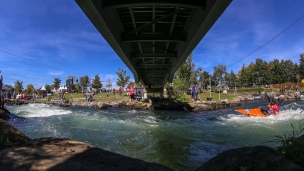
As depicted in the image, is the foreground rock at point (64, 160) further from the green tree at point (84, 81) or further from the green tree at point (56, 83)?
the green tree at point (56, 83)

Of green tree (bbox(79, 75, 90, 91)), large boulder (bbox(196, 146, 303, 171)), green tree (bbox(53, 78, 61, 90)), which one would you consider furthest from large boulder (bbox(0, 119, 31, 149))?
green tree (bbox(53, 78, 61, 90))

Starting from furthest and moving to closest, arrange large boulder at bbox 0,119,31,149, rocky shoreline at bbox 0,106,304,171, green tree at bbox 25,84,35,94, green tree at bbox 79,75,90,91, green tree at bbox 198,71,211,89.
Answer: green tree at bbox 79,75,90,91 → green tree at bbox 25,84,35,94 → green tree at bbox 198,71,211,89 → large boulder at bbox 0,119,31,149 → rocky shoreline at bbox 0,106,304,171

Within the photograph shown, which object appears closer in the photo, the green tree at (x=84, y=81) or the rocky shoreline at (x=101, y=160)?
the rocky shoreline at (x=101, y=160)

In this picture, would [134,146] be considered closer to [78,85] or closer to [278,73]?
[78,85]

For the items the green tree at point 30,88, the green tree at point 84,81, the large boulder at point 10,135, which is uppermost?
the green tree at point 84,81

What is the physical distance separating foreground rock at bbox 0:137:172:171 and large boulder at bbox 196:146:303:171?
0.80 meters

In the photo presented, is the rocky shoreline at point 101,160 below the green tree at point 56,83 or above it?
below

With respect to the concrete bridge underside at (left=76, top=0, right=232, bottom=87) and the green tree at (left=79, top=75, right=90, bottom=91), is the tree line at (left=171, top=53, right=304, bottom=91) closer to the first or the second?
the green tree at (left=79, top=75, right=90, bottom=91)

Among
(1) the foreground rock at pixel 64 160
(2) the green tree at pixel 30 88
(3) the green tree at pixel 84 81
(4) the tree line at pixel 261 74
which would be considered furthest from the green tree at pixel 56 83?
(1) the foreground rock at pixel 64 160

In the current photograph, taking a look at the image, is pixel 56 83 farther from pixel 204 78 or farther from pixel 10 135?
pixel 10 135

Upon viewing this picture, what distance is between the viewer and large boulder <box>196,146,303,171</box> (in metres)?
2.90

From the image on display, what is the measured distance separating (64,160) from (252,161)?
2740 millimetres

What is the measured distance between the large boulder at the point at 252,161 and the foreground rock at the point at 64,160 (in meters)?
0.80

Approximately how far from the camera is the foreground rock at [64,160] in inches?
124
